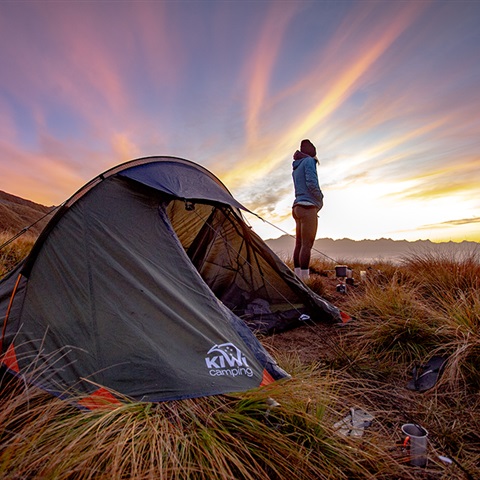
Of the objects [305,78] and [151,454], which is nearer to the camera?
[151,454]

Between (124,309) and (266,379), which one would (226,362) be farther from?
(124,309)

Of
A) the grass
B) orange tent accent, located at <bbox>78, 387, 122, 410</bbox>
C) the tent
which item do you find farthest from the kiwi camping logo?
orange tent accent, located at <bbox>78, 387, 122, 410</bbox>

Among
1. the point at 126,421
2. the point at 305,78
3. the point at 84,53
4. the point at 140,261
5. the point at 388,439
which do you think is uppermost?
the point at 305,78

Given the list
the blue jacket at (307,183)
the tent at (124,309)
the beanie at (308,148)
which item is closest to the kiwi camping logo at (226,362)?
the tent at (124,309)

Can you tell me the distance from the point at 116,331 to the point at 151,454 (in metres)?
1.12

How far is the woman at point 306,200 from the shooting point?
18.7 feet

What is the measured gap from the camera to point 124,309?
7.71 feet

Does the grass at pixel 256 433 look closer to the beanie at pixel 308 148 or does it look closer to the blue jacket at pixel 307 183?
the blue jacket at pixel 307 183

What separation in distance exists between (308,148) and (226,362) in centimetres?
501

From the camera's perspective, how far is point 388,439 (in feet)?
5.90

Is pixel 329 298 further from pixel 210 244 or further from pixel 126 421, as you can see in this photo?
pixel 126 421

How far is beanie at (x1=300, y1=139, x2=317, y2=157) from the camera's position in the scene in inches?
239

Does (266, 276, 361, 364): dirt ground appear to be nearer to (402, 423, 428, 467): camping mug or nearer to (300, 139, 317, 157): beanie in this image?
(402, 423, 428, 467): camping mug

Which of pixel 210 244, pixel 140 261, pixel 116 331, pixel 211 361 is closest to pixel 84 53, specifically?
pixel 210 244
